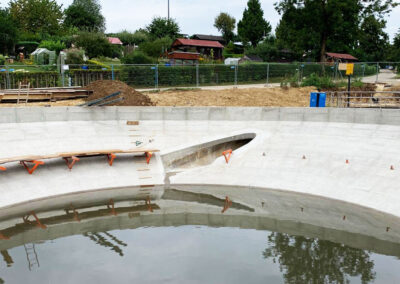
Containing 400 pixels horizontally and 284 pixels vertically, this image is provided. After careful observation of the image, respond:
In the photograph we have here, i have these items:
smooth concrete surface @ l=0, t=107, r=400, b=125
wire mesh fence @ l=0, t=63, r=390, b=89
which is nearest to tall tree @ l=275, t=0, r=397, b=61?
wire mesh fence @ l=0, t=63, r=390, b=89

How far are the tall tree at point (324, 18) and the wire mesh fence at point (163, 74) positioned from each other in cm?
785

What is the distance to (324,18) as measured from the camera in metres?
40.4

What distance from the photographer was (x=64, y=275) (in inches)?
387

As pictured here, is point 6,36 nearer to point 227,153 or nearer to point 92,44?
point 92,44

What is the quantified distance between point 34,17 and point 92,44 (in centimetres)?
3044

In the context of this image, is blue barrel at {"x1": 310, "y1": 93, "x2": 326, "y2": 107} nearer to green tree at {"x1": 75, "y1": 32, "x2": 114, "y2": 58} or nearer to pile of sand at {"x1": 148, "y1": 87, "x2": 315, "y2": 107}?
pile of sand at {"x1": 148, "y1": 87, "x2": 315, "y2": 107}

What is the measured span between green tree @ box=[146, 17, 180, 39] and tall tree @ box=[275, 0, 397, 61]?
40765 millimetres

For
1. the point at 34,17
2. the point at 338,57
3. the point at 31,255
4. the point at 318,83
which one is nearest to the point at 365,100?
the point at 318,83

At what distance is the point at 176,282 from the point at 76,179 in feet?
26.9

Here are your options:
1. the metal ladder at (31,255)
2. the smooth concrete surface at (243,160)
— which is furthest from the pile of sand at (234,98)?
the metal ladder at (31,255)

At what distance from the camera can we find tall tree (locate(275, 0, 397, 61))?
39.3m

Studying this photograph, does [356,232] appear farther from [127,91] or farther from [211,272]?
[127,91]

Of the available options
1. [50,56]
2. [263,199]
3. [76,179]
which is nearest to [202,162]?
[263,199]

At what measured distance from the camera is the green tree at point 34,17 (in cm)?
7000
